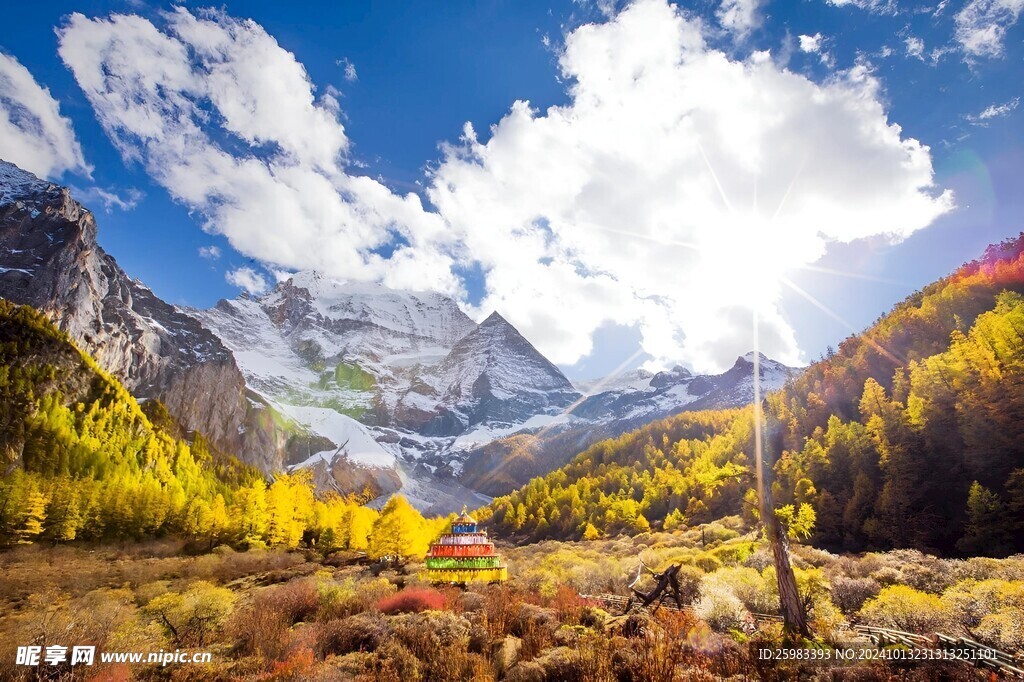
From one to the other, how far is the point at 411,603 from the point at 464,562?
9.28 m

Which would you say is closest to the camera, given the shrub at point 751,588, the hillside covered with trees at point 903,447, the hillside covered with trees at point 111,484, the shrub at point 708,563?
the shrub at point 751,588

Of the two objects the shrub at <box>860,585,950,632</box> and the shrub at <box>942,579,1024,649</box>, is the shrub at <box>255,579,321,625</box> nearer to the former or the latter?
the shrub at <box>860,585,950,632</box>

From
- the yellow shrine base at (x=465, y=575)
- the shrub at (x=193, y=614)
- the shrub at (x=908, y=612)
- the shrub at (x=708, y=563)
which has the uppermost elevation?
the shrub at (x=908, y=612)

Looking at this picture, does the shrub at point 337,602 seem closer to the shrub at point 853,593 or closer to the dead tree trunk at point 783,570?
the dead tree trunk at point 783,570

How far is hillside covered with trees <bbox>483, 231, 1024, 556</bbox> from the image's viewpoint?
121ft

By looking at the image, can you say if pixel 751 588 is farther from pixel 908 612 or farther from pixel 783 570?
pixel 783 570

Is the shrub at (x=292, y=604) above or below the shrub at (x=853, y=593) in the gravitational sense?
below

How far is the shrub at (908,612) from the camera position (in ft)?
35.6

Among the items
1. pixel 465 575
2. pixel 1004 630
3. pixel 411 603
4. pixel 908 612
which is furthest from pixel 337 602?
pixel 1004 630

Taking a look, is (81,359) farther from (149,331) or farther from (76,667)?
(76,667)

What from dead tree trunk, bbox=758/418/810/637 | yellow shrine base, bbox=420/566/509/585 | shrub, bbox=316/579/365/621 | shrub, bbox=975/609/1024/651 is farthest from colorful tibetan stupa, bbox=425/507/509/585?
shrub, bbox=975/609/1024/651

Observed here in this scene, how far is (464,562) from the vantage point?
25547 millimetres

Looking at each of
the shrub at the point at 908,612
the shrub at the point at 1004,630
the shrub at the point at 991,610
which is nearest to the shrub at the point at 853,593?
the shrub at the point at 991,610

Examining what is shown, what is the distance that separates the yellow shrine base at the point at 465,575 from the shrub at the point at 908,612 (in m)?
16.5
